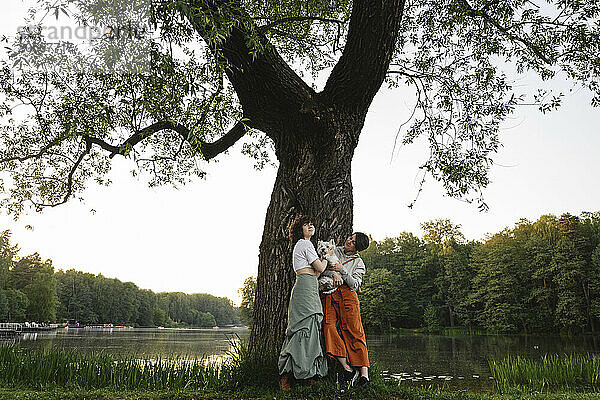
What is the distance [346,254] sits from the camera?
5.45m

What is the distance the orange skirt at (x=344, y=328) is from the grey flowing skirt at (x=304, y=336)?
17cm

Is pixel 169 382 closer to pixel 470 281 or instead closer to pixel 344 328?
pixel 344 328

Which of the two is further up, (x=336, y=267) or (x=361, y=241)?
(x=361, y=241)

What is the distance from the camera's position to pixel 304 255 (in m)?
4.93

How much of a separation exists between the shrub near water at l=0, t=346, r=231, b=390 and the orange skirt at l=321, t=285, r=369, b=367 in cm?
134

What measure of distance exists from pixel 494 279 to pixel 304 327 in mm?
40600

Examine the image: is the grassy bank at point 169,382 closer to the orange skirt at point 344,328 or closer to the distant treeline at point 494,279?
the orange skirt at point 344,328

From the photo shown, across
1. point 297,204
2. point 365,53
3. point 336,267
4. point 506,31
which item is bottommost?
point 336,267

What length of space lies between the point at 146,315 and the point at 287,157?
301 ft

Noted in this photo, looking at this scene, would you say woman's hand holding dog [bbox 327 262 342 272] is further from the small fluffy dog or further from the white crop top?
the white crop top

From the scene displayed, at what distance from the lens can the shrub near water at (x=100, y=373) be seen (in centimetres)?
566

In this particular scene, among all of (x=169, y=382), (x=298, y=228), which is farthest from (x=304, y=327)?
(x=169, y=382)

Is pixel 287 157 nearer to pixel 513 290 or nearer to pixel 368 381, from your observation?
pixel 368 381

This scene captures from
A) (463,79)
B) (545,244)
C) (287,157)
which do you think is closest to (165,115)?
(287,157)
